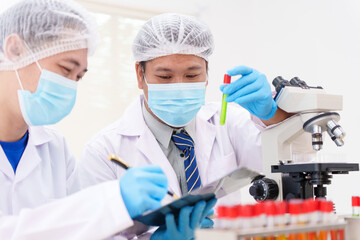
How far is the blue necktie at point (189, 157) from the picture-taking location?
203 centimetres

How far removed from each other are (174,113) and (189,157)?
225 mm

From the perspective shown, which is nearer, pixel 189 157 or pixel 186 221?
pixel 186 221

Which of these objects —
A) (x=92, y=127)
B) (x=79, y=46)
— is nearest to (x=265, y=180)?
(x=79, y=46)

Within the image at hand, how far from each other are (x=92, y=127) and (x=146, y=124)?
2.01m

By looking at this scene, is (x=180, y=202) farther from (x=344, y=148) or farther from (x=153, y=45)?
(x=344, y=148)

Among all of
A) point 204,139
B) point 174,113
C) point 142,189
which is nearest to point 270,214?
point 142,189

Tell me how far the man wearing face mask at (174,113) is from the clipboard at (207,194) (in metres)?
0.50

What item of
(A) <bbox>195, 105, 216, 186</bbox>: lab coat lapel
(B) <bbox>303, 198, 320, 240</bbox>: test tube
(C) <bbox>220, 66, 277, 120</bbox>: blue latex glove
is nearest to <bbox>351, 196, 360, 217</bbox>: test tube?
(B) <bbox>303, 198, 320, 240</bbox>: test tube

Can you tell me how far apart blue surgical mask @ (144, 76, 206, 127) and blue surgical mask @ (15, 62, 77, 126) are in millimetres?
506

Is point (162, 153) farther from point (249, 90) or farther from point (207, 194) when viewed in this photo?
point (207, 194)

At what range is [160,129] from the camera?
86.0 inches

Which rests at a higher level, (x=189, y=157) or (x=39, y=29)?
(x=39, y=29)

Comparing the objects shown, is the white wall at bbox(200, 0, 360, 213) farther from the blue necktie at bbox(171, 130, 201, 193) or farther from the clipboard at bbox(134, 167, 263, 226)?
the clipboard at bbox(134, 167, 263, 226)

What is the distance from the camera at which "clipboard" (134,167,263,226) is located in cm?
129
